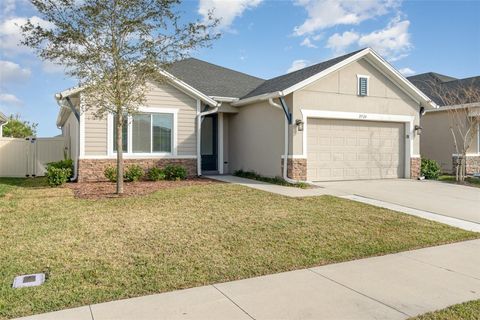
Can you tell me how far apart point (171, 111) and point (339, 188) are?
259 inches

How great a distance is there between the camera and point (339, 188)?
12.0 metres

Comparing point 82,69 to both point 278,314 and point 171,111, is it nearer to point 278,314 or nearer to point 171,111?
point 171,111

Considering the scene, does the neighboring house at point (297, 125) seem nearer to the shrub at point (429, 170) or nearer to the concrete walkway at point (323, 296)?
the shrub at point (429, 170)

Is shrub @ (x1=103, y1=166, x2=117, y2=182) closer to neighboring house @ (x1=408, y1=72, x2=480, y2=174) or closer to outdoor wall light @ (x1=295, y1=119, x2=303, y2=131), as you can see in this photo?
outdoor wall light @ (x1=295, y1=119, x2=303, y2=131)

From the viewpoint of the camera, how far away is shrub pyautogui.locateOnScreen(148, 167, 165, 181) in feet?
43.2

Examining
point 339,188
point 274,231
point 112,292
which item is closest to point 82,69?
point 274,231

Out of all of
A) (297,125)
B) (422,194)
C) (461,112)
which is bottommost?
(422,194)

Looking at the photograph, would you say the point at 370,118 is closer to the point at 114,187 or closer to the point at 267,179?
the point at 267,179

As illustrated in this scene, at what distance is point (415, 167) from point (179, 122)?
9518mm

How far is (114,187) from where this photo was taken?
11.4 metres

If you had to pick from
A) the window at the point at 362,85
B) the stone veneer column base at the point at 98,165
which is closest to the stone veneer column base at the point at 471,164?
the window at the point at 362,85

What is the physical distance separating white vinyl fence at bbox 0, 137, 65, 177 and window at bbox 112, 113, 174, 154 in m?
5.33

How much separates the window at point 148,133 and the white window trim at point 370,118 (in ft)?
16.1

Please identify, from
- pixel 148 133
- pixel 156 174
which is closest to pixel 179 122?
pixel 148 133
